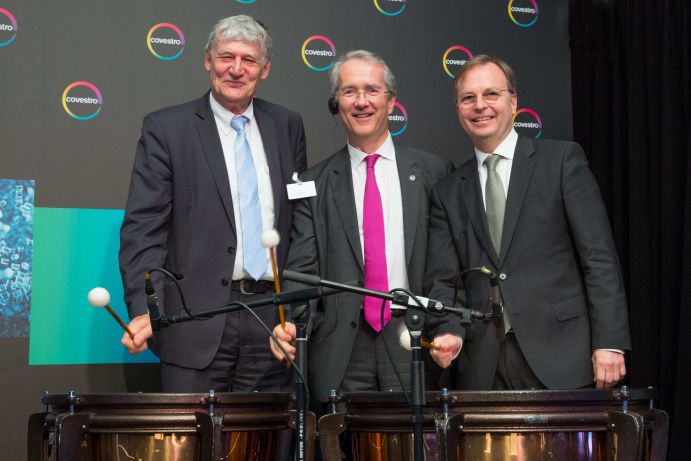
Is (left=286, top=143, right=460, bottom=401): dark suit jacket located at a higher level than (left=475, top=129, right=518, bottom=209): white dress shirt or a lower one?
lower

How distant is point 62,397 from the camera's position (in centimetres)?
263

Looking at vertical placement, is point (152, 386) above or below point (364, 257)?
below

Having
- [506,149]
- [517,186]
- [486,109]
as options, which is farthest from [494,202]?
[486,109]

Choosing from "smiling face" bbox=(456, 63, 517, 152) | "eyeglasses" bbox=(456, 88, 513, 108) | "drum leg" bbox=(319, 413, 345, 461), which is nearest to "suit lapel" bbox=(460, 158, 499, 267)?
"smiling face" bbox=(456, 63, 517, 152)

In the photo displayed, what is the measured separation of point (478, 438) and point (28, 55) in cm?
270

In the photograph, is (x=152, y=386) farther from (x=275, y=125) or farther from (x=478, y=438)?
(x=478, y=438)

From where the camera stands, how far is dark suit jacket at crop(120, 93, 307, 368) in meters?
3.46

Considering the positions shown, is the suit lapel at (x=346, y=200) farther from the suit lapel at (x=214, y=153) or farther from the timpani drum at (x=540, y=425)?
the timpani drum at (x=540, y=425)

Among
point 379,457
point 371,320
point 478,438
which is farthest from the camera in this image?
point 371,320

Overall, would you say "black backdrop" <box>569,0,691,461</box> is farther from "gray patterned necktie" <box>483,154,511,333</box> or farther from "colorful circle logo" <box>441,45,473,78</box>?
"gray patterned necktie" <box>483,154,511,333</box>

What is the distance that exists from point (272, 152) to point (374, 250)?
576 millimetres

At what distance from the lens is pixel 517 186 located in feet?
11.3

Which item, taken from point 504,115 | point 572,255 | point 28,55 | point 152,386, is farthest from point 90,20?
point 572,255

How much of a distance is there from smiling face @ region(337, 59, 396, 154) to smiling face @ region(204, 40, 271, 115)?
34cm
